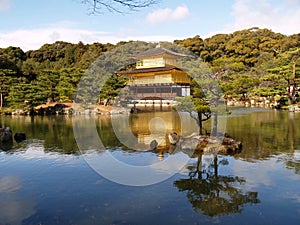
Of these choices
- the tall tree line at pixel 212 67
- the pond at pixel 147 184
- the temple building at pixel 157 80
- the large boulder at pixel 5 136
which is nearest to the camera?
the pond at pixel 147 184

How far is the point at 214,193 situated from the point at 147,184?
5.12 ft

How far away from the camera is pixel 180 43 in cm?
5069

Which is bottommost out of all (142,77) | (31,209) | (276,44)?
(31,209)

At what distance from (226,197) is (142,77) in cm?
2968

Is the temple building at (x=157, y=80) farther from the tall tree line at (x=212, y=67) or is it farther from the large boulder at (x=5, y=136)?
the large boulder at (x=5, y=136)

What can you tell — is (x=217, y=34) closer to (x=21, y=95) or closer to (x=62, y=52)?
(x=62, y=52)

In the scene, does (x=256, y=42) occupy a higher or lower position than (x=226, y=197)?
higher

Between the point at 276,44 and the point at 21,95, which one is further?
the point at 276,44

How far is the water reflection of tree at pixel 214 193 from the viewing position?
517 cm

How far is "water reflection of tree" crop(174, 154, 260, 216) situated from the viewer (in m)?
5.17

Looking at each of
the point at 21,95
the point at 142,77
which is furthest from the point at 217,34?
the point at 21,95

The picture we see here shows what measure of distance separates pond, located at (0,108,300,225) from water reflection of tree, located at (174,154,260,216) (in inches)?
0.7

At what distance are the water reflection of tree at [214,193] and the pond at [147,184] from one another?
0.02 metres

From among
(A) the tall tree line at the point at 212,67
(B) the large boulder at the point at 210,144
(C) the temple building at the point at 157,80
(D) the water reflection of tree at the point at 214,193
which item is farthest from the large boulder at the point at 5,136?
(C) the temple building at the point at 157,80
